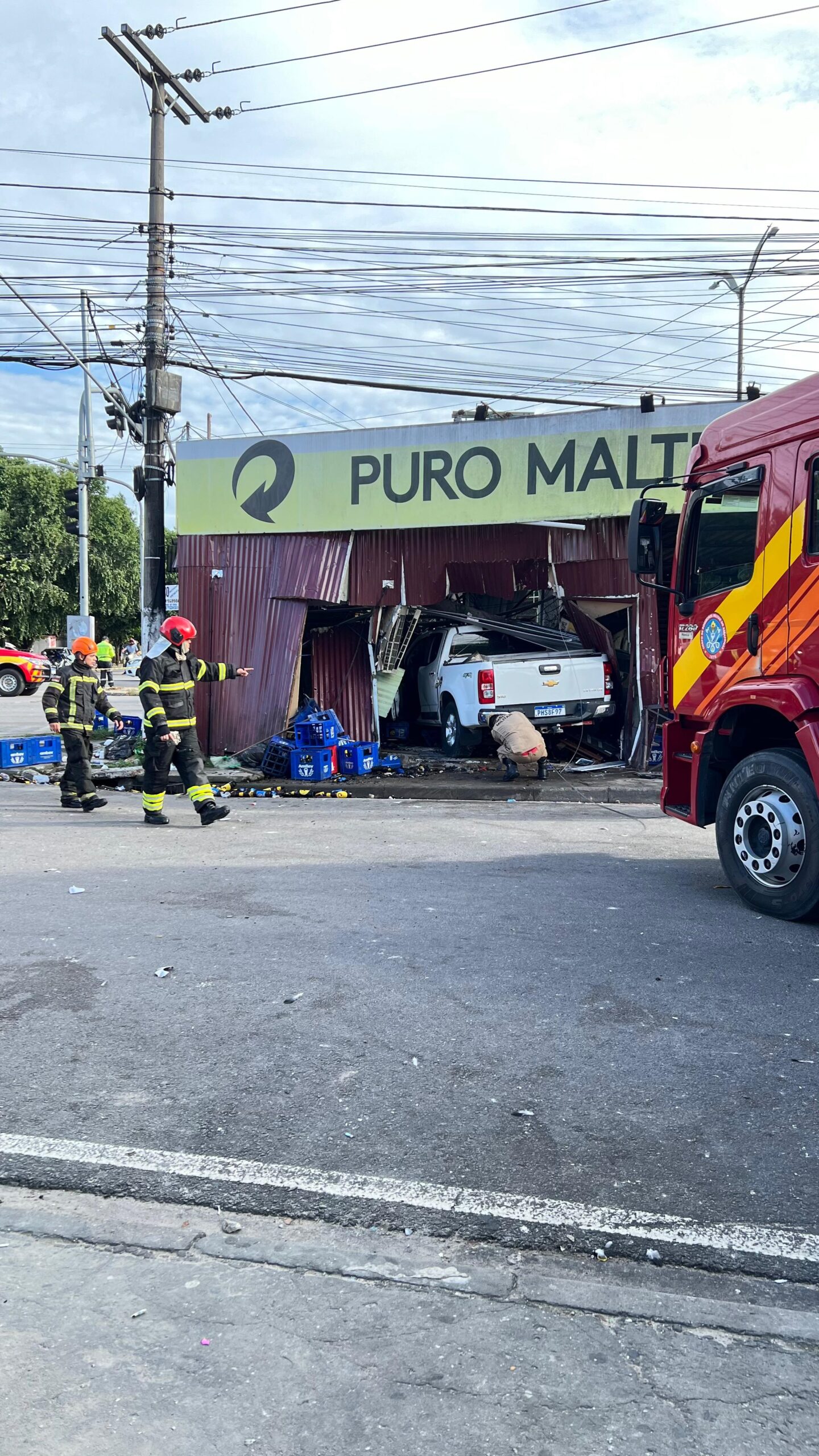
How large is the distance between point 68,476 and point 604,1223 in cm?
5092

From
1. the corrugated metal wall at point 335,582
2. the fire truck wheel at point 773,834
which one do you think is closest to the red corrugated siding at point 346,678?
the corrugated metal wall at point 335,582

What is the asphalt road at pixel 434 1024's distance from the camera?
344 cm

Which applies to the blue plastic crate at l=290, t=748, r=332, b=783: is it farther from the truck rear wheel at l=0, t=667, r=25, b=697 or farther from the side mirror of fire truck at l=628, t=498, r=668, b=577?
the truck rear wheel at l=0, t=667, r=25, b=697

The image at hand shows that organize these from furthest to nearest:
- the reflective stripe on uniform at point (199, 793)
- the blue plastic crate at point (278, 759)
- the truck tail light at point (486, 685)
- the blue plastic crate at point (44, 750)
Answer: the blue plastic crate at point (44, 750) < the blue plastic crate at point (278, 759) < the truck tail light at point (486, 685) < the reflective stripe on uniform at point (199, 793)

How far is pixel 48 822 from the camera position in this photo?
35.3 ft

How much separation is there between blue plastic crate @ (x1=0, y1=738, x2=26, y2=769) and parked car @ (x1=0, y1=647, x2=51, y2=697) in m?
16.6

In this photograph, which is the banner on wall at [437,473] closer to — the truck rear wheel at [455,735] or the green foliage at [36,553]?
the truck rear wheel at [455,735]

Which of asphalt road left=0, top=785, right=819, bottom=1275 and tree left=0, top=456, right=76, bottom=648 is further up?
tree left=0, top=456, right=76, bottom=648

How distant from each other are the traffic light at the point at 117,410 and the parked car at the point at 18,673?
9550 mm

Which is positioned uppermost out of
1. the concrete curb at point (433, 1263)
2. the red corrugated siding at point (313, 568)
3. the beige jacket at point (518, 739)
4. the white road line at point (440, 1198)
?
the red corrugated siding at point (313, 568)

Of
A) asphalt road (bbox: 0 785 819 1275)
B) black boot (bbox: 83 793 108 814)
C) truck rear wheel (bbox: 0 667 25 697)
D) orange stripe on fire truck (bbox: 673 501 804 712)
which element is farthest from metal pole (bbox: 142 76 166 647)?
truck rear wheel (bbox: 0 667 25 697)

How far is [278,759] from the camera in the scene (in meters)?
14.8

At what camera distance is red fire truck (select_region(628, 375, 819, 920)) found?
6.21 m

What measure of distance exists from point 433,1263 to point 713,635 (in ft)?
16.9
